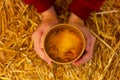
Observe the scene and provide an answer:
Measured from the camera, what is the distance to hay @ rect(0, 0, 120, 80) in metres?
1.41

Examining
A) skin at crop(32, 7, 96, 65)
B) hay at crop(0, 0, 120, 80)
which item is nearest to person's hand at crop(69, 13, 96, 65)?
skin at crop(32, 7, 96, 65)

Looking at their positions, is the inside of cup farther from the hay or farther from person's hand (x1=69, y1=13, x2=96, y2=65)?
the hay

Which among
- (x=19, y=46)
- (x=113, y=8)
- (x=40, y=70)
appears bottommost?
(x=40, y=70)

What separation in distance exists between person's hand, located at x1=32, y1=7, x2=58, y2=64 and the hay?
0.07 metres

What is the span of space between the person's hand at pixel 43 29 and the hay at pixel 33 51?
7 centimetres

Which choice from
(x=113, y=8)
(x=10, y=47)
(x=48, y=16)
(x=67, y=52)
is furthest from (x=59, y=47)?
(x=113, y=8)

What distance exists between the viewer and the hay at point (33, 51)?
1405mm

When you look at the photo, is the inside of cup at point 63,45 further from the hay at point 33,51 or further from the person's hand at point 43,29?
the hay at point 33,51

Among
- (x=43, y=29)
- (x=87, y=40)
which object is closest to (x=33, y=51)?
(x=43, y=29)

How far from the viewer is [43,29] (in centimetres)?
130

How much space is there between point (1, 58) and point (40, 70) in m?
0.18

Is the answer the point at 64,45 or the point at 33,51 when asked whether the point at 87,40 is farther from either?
the point at 33,51

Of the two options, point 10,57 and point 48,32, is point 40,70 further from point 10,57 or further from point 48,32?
point 48,32

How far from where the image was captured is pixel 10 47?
4.70ft
